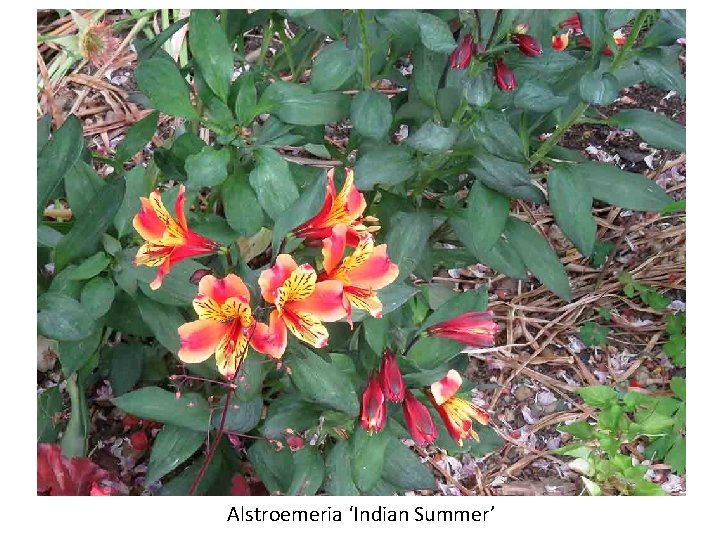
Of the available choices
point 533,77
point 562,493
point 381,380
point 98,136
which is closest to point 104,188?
point 381,380

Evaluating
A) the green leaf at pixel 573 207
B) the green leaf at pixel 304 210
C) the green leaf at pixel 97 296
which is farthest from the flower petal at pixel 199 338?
the green leaf at pixel 573 207

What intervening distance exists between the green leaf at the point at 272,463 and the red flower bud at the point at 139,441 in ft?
1.15

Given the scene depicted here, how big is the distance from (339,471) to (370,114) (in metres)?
0.47

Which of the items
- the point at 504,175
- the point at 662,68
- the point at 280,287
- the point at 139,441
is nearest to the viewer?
the point at 280,287

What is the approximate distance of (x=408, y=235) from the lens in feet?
3.83

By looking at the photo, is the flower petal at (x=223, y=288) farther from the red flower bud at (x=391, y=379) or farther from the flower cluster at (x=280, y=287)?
the red flower bud at (x=391, y=379)

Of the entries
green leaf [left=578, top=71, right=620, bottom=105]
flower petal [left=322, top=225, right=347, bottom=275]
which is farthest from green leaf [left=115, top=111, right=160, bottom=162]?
green leaf [left=578, top=71, right=620, bottom=105]

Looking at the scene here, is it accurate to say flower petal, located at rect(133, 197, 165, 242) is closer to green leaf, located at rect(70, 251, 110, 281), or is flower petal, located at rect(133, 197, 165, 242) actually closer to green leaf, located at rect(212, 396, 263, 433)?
green leaf, located at rect(70, 251, 110, 281)

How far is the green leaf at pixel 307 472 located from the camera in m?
1.00

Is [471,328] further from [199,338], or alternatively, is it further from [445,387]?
[199,338]

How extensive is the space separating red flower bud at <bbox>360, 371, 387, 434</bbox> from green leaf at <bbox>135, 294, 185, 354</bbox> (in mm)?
278

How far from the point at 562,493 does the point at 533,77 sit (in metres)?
0.80

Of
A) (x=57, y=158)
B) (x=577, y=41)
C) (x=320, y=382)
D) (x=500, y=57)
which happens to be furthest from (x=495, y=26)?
(x=57, y=158)

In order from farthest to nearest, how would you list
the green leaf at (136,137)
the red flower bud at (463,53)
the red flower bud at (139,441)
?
the red flower bud at (139,441) < the green leaf at (136,137) < the red flower bud at (463,53)
